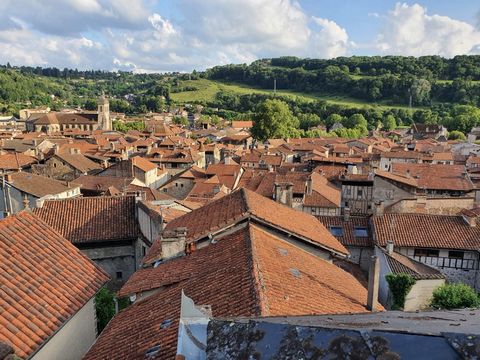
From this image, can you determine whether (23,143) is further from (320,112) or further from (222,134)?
(320,112)

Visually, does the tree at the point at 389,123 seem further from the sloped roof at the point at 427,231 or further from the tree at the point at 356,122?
the sloped roof at the point at 427,231

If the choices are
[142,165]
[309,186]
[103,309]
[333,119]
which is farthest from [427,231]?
[333,119]

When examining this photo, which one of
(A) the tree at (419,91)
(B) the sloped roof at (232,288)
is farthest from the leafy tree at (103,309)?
(A) the tree at (419,91)

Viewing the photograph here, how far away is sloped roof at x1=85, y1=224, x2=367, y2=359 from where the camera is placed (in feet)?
26.7

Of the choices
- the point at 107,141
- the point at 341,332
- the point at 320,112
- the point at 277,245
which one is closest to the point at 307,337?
the point at 341,332

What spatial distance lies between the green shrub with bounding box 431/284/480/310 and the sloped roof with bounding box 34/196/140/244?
607 inches

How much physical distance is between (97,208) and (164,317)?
1556 centimetres

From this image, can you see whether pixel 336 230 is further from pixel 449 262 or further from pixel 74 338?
pixel 74 338

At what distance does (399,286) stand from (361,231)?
23.2 feet

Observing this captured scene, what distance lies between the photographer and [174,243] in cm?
1273

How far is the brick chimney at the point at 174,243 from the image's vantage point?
1271cm

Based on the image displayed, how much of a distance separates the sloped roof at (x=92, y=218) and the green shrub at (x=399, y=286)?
13.6 m

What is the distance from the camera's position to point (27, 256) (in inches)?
427

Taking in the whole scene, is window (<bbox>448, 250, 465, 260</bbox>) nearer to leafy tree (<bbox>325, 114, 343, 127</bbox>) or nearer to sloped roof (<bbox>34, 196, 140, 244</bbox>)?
sloped roof (<bbox>34, 196, 140, 244</bbox>)
